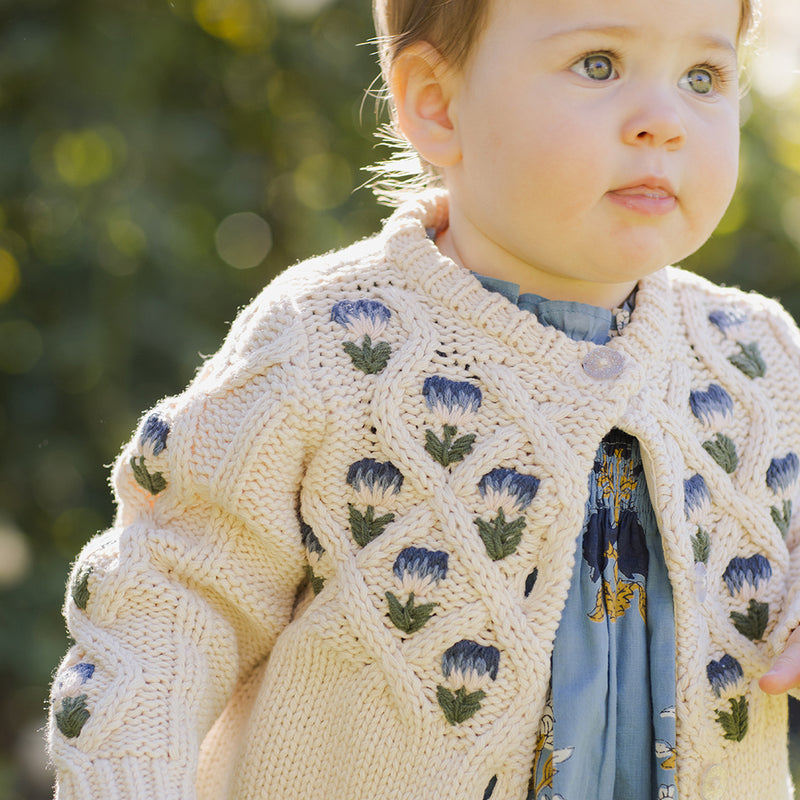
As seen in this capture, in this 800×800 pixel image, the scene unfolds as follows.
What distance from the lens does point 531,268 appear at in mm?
1330

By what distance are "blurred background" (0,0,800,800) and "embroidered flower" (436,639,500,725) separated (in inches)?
54.9

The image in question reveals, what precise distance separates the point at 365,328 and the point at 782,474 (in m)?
0.54

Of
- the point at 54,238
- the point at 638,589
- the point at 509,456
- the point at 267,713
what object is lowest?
the point at 267,713

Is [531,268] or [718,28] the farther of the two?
[531,268]

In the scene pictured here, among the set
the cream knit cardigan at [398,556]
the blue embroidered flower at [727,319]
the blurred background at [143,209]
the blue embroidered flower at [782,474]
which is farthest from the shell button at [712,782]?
the blurred background at [143,209]

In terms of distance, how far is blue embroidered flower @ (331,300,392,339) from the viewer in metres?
1.28

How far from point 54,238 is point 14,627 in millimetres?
875

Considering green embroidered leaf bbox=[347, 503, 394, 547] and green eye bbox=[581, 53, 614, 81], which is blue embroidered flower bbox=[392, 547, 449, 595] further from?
green eye bbox=[581, 53, 614, 81]

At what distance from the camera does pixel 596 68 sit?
1.19 metres

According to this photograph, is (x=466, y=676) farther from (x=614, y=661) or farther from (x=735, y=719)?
(x=735, y=719)

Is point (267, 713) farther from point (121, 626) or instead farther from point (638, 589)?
point (638, 589)

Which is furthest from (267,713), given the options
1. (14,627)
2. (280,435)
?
(14,627)

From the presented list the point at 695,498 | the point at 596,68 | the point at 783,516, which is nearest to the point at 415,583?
the point at 695,498

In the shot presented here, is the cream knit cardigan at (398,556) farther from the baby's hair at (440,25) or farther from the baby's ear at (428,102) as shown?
the baby's hair at (440,25)
